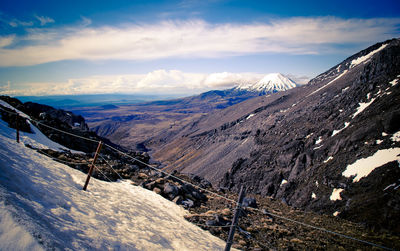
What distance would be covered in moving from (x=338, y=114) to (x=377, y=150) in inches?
643

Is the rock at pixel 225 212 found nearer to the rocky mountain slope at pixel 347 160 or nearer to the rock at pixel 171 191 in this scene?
the rock at pixel 171 191

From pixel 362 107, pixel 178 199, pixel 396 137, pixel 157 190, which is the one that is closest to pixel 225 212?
pixel 178 199

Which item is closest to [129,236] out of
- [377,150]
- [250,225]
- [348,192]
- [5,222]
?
[5,222]

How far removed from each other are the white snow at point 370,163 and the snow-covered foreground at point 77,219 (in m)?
18.6

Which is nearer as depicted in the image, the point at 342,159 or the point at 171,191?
the point at 171,191

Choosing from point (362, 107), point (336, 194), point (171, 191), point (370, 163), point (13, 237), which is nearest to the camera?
point (13, 237)

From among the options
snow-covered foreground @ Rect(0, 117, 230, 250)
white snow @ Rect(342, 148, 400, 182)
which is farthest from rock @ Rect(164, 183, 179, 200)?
white snow @ Rect(342, 148, 400, 182)

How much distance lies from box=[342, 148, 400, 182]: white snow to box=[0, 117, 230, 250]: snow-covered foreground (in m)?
18.6

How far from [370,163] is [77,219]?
25815mm

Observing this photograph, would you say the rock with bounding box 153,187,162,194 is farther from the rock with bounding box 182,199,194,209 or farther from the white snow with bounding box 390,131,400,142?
the white snow with bounding box 390,131,400,142

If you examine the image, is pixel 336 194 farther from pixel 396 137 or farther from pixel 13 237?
pixel 13 237

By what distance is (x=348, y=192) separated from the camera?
62.5 feet

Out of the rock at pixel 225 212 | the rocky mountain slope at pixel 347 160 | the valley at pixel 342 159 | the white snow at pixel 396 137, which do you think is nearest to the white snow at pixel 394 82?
the rocky mountain slope at pixel 347 160

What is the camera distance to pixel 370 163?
19656 mm
